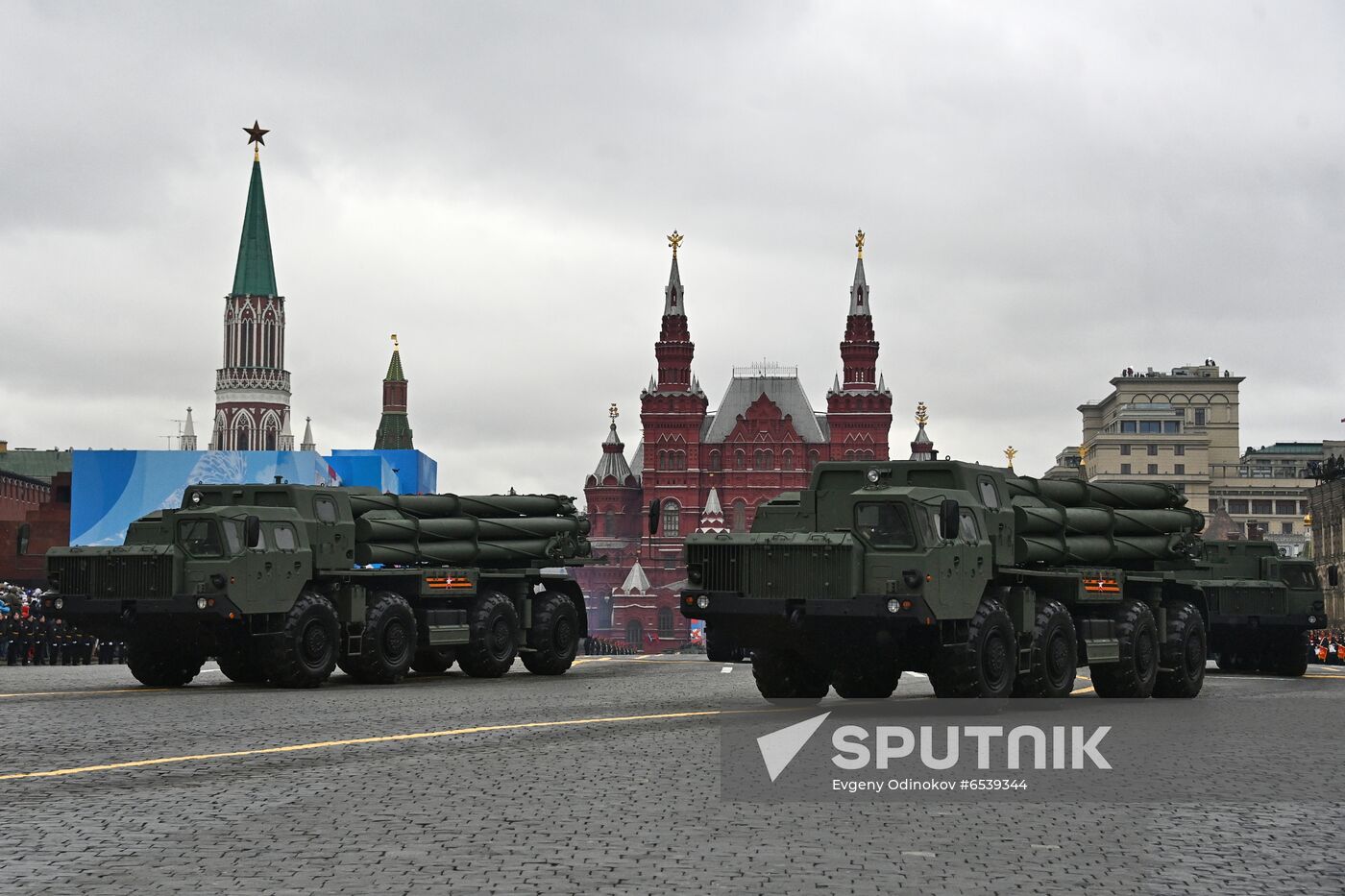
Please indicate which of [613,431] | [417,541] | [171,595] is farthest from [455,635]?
[613,431]

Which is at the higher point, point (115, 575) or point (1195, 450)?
point (1195, 450)

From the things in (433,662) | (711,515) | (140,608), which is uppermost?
(711,515)

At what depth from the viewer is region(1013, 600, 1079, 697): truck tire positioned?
73.4 ft

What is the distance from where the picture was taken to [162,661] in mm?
26328

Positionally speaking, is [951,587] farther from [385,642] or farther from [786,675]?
[385,642]

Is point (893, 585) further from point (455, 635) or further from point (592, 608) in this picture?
point (592, 608)

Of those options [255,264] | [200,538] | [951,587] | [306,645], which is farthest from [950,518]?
[255,264]

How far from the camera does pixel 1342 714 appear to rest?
22.2 metres

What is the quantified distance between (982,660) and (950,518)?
6.49ft

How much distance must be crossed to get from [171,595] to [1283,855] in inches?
698

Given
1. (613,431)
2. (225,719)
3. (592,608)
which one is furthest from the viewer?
(613,431)

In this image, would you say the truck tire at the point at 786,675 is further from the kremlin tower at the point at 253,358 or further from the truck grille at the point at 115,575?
the kremlin tower at the point at 253,358

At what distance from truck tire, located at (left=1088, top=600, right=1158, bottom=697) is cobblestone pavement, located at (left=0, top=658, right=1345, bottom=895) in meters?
6.96

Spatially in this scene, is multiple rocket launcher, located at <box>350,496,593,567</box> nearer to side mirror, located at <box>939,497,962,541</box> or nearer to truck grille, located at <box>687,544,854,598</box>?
truck grille, located at <box>687,544,854,598</box>
